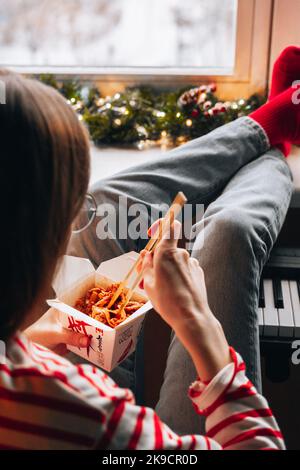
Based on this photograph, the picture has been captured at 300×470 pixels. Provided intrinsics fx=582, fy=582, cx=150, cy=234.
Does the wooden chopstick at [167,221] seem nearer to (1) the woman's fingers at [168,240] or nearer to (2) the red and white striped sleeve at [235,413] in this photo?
(1) the woman's fingers at [168,240]

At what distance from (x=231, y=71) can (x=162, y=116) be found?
25cm

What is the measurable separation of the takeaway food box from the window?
34.1 inches

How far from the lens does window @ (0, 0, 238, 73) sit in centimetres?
159

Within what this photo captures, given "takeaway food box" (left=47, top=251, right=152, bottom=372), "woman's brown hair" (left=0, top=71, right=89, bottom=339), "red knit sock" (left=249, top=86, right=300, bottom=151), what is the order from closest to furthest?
"woman's brown hair" (left=0, top=71, right=89, bottom=339), "takeaway food box" (left=47, top=251, right=152, bottom=372), "red knit sock" (left=249, top=86, right=300, bottom=151)

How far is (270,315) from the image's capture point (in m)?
1.09

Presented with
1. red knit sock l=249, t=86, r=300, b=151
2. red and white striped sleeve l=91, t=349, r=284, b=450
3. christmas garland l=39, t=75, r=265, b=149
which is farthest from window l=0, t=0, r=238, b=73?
red and white striped sleeve l=91, t=349, r=284, b=450

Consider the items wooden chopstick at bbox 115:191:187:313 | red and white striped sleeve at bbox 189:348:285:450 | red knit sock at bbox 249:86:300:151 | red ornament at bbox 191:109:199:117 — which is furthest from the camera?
red ornament at bbox 191:109:199:117

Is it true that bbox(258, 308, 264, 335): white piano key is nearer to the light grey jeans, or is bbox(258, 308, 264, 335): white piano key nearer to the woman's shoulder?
the light grey jeans

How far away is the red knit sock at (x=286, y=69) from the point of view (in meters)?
1.46

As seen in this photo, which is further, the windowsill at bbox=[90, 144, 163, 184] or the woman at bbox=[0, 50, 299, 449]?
the windowsill at bbox=[90, 144, 163, 184]

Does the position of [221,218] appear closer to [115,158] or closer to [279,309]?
[279,309]

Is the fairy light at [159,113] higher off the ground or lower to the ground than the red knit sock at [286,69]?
lower

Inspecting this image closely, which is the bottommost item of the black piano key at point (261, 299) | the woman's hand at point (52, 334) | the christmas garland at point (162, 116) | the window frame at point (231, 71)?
the black piano key at point (261, 299)

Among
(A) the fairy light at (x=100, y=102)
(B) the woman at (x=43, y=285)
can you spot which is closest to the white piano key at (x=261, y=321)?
(B) the woman at (x=43, y=285)
